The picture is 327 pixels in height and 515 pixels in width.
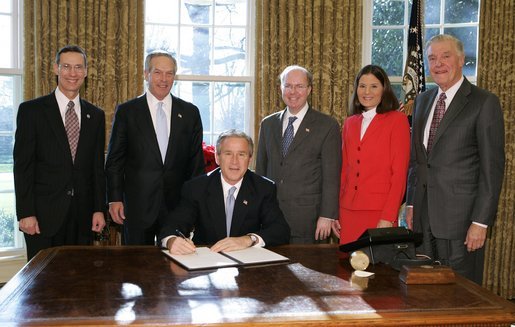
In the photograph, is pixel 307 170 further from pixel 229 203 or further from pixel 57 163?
pixel 57 163

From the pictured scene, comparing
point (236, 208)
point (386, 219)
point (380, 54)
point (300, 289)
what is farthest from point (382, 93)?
point (380, 54)

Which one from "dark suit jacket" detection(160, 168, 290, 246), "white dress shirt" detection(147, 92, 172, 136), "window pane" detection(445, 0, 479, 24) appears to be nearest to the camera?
"dark suit jacket" detection(160, 168, 290, 246)

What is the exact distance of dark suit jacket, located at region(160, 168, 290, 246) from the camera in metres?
2.69

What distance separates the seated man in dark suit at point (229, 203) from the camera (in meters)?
2.69

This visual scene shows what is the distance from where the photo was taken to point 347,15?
480 centimetres

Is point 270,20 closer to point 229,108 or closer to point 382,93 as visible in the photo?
point 229,108

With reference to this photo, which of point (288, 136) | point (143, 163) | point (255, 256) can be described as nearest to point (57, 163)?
point (143, 163)

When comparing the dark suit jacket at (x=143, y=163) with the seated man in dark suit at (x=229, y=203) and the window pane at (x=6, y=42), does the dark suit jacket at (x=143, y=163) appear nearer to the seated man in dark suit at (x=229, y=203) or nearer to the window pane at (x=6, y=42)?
the seated man in dark suit at (x=229, y=203)

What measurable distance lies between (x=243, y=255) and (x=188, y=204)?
1.78 feet

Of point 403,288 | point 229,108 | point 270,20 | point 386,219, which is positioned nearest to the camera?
point 403,288

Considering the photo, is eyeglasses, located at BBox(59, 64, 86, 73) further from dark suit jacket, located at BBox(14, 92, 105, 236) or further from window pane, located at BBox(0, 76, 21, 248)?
window pane, located at BBox(0, 76, 21, 248)

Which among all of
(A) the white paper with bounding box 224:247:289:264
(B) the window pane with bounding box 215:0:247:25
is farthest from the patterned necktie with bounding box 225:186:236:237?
(B) the window pane with bounding box 215:0:247:25

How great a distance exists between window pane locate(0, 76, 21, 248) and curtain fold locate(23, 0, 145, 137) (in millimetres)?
399

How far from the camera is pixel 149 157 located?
3.28 metres
